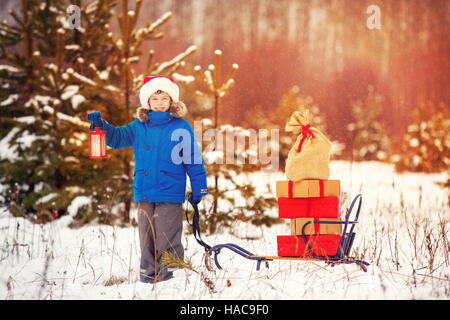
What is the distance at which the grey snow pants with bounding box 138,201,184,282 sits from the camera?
3.12 metres

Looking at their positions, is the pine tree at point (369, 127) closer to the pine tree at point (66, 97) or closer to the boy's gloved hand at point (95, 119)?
the pine tree at point (66, 97)

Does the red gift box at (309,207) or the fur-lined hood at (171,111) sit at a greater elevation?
the fur-lined hood at (171,111)

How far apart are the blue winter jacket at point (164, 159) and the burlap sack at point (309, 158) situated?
2.40 feet

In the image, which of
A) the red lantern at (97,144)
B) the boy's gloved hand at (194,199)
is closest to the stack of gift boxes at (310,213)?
the boy's gloved hand at (194,199)

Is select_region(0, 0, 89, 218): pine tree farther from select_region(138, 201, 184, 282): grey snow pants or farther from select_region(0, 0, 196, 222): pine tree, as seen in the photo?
select_region(138, 201, 184, 282): grey snow pants

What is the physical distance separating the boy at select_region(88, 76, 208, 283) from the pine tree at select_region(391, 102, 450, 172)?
510 inches

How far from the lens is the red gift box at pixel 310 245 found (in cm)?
266

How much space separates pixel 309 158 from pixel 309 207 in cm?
34

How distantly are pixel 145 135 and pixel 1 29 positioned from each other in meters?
4.60

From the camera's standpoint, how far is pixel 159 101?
3.21 m
